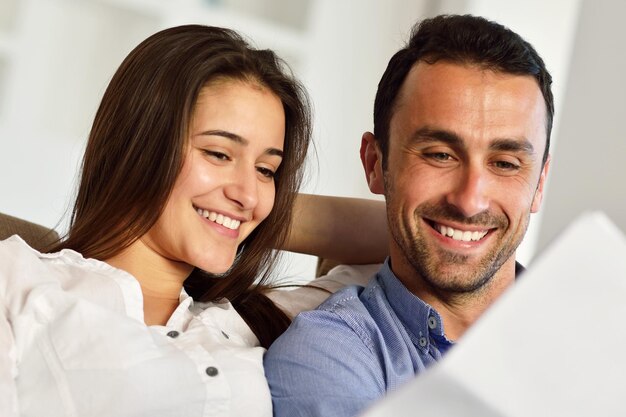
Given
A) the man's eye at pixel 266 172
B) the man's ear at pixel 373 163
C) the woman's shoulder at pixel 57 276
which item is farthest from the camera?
the man's ear at pixel 373 163

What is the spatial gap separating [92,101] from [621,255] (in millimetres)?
3336

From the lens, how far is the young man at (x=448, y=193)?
1590 millimetres

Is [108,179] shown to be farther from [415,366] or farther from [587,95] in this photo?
[587,95]

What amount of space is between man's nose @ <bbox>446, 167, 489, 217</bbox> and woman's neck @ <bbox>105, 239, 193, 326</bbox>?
481 mm

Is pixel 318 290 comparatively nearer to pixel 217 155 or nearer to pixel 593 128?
pixel 217 155

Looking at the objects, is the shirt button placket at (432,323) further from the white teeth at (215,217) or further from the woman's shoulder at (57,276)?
the woman's shoulder at (57,276)

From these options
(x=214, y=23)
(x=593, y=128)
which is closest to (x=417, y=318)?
(x=593, y=128)

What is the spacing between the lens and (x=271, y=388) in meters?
1.47

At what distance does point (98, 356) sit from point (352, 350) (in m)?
0.40

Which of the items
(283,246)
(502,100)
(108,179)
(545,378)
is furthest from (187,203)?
(545,378)

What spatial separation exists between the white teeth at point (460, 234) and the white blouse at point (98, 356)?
0.40 meters

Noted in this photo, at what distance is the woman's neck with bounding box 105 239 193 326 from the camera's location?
1570 millimetres

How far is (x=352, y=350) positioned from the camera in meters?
1.51

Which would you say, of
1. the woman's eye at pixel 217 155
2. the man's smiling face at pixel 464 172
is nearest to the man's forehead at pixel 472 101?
the man's smiling face at pixel 464 172
